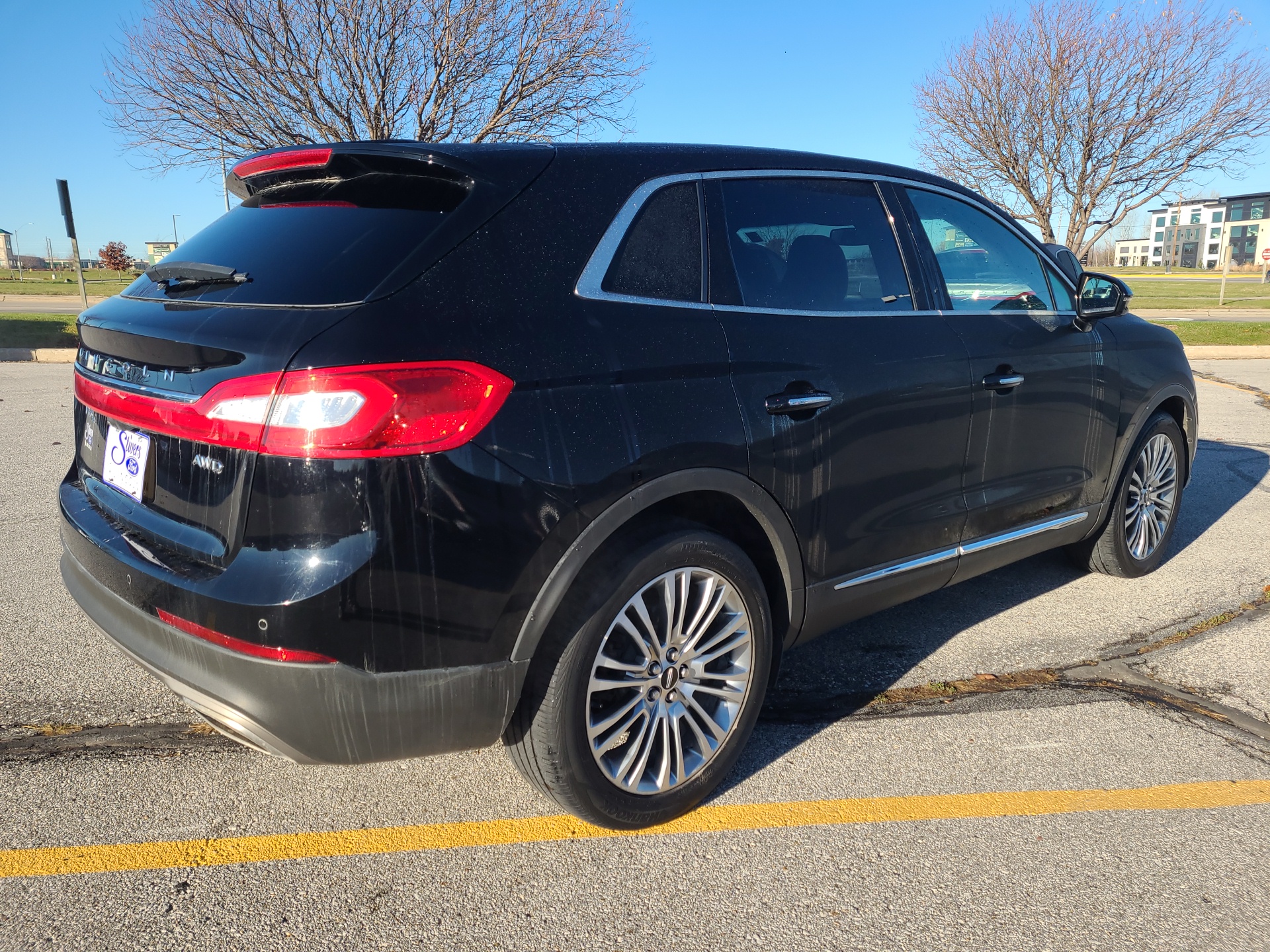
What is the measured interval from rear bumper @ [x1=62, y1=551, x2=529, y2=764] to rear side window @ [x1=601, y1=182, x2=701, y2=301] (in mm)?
1058

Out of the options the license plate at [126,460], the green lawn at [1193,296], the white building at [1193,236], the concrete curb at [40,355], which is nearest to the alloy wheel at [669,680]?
the license plate at [126,460]

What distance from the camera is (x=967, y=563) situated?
11.9ft

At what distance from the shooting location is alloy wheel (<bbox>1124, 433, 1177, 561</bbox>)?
→ 15.6 feet

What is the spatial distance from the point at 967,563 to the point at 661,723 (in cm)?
156

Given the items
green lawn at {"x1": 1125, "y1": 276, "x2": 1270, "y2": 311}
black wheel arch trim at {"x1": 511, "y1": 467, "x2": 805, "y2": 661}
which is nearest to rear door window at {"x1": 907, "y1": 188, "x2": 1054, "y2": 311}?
black wheel arch trim at {"x1": 511, "y1": 467, "x2": 805, "y2": 661}

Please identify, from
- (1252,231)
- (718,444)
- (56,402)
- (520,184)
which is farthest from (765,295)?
(1252,231)

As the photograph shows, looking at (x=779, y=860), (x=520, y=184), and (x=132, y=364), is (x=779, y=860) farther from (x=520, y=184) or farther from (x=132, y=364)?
(x=132, y=364)

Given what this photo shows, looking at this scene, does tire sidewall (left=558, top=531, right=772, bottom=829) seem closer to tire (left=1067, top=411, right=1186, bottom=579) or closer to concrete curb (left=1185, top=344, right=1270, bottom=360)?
tire (left=1067, top=411, right=1186, bottom=579)

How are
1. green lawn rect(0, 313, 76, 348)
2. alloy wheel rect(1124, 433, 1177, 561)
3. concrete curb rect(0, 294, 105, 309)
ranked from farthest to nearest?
concrete curb rect(0, 294, 105, 309) → green lawn rect(0, 313, 76, 348) → alloy wheel rect(1124, 433, 1177, 561)

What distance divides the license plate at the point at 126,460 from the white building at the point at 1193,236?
144 meters

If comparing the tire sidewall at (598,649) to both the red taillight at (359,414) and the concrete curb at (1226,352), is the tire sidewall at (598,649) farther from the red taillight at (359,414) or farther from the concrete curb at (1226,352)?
the concrete curb at (1226,352)

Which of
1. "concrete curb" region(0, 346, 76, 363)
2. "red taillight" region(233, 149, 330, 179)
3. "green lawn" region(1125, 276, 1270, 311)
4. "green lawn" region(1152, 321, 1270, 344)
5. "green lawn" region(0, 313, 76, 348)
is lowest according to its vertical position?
"green lawn" region(1152, 321, 1270, 344)

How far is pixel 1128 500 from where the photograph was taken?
473cm

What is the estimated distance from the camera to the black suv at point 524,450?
2084 millimetres
